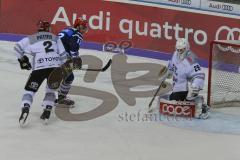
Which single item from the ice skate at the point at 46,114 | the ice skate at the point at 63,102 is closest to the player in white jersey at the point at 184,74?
the ice skate at the point at 63,102

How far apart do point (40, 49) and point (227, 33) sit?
16.6 feet

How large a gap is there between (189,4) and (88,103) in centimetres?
396

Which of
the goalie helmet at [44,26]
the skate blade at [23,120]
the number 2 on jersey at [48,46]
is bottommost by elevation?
the skate blade at [23,120]

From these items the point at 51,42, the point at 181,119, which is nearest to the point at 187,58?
the point at 181,119

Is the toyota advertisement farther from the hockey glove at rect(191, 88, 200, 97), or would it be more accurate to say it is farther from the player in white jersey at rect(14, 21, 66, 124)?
the player in white jersey at rect(14, 21, 66, 124)

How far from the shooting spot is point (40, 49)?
6.57 meters

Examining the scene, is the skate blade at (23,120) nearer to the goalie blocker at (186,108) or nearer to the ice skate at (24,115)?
the ice skate at (24,115)

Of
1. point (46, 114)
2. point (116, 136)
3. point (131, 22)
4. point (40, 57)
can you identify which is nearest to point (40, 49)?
point (40, 57)

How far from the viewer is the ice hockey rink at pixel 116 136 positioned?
5.55 meters

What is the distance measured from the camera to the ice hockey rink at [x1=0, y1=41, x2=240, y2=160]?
5.55m

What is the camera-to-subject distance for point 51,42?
663cm

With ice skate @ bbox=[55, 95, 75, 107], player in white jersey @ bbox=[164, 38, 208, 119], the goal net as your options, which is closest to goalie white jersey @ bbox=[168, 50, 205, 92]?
player in white jersey @ bbox=[164, 38, 208, 119]

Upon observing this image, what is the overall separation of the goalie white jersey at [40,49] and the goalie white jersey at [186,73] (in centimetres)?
144

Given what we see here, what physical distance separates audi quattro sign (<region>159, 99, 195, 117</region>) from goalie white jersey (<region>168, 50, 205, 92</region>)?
0.23 m
